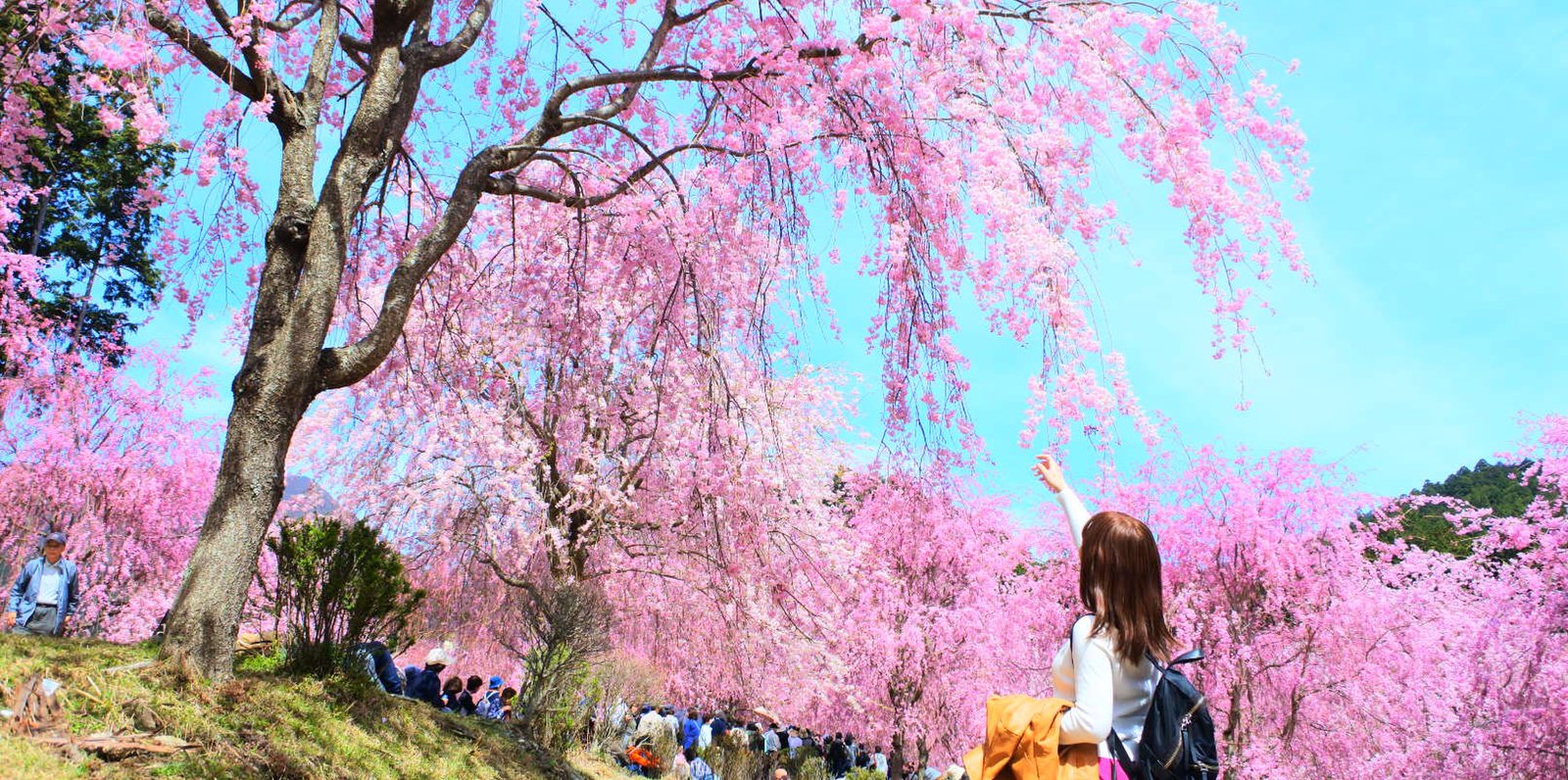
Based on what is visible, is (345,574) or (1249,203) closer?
(1249,203)

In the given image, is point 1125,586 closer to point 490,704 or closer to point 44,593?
point 44,593

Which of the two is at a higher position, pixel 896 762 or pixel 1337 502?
pixel 1337 502

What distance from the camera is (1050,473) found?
9.53 ft

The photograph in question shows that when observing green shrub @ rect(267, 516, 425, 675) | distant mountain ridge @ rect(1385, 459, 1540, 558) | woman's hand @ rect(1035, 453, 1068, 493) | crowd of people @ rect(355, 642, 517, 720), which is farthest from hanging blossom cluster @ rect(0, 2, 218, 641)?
distant mountain ridge @ rect(1385, 459, 1540, 558)

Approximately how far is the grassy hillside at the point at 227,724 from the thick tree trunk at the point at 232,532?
0.19 metres

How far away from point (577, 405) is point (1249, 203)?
782 centimetres

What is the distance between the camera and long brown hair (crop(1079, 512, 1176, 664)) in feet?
6.99

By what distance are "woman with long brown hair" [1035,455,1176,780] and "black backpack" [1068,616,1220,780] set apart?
45 millimetres

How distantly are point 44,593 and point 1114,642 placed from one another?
9365mm

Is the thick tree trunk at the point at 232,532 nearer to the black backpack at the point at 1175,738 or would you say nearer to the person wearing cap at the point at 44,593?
the person wearing cap at the point at 44,593

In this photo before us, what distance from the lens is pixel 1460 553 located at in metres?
29.5

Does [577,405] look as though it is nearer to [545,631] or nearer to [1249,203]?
[545,631]

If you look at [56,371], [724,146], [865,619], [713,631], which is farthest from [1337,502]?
[56,371]

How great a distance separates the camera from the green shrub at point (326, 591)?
21.4 feet
